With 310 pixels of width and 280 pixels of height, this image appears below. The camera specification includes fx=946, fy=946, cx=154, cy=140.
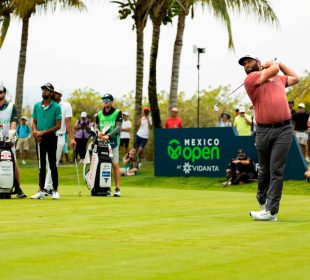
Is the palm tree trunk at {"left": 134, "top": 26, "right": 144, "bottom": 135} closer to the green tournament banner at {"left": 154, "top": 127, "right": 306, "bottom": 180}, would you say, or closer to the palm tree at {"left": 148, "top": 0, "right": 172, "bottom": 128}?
the palm tree at {"left": 148, "top": 0, "right": 172, "bottom": 128}

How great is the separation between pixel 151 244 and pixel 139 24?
26328mm

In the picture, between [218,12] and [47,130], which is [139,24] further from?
[47,130]

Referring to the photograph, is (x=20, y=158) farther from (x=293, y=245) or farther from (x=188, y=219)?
(x=293, y=245)

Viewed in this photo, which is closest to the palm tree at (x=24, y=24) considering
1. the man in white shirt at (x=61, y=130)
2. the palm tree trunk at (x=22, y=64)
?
the palm tree trunk at (x=22, y=64)

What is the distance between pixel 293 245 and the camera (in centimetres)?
850

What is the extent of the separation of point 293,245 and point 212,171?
1696cm

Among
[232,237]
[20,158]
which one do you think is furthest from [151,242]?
[20,158]

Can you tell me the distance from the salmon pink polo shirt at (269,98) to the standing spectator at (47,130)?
569 centimetres

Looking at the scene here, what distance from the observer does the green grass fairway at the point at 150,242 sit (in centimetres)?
688

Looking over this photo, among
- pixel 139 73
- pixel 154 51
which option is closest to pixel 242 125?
pixel 154 51

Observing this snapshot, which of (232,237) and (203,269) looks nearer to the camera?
(203,269)

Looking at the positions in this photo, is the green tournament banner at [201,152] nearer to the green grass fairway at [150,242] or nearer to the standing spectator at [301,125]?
the standing spectator at [301,125]

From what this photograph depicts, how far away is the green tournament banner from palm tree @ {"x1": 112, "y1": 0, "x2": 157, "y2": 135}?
21.6 ft

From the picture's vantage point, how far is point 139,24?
112ft
